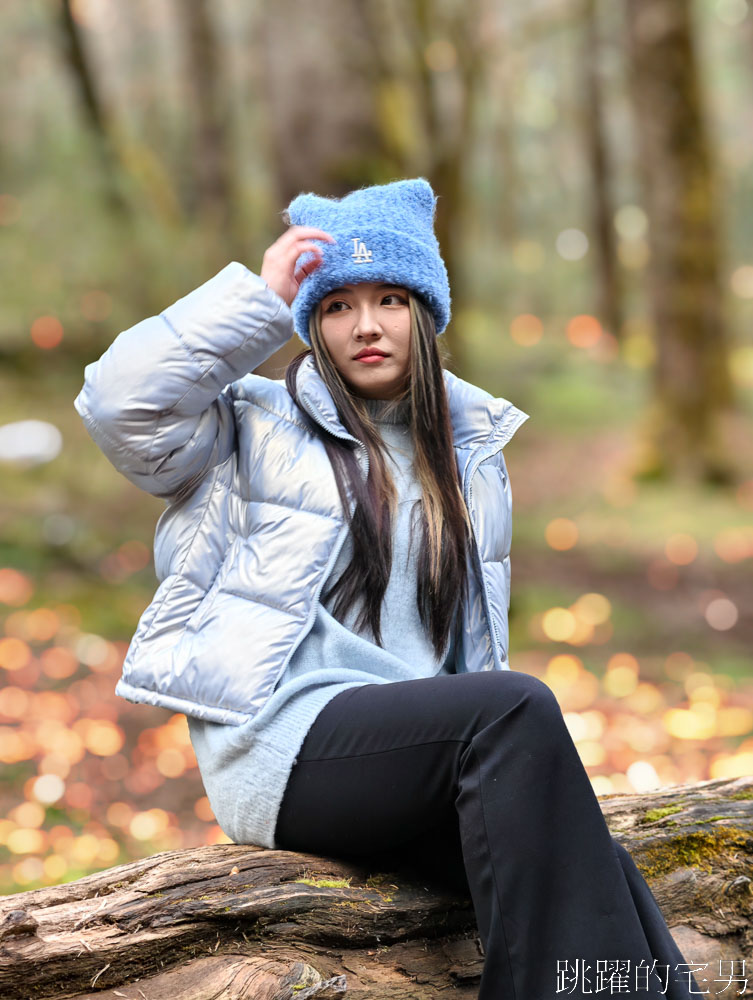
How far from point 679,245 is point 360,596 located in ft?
24.5

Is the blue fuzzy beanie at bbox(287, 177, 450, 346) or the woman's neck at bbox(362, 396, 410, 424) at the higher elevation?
the blue fuzzy beanie at bbox(287, 177, 450, 346)

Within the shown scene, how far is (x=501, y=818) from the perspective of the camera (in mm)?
1972

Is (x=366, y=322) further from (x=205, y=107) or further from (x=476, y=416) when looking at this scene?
(x=205, y=107)

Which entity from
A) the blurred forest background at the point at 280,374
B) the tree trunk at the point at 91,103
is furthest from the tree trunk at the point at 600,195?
the tree trunk at the point at 91,103

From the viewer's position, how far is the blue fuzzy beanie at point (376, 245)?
7.79 ft

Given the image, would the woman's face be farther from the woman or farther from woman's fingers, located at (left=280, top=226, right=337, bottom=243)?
woman's fingers, located at (left=280, top=226, right=337, bottom=243)

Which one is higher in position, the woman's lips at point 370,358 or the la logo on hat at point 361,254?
the la logo on hat at point 361,254

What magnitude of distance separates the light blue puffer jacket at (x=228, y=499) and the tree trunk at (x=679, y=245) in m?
6.94

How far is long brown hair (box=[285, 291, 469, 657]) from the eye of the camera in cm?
232

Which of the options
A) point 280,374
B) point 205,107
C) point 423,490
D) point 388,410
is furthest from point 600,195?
point 423,490

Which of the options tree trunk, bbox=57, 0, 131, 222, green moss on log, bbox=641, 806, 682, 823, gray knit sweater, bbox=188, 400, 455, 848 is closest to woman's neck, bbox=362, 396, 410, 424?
gray knit sweater, bbox=188, 400, 455, 848

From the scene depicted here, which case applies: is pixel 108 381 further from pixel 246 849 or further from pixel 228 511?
pixel 246 849

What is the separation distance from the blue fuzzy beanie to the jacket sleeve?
0.18m

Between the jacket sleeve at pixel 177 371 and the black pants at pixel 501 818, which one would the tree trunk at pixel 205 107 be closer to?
the jacket sleeve at pixel 177 371
